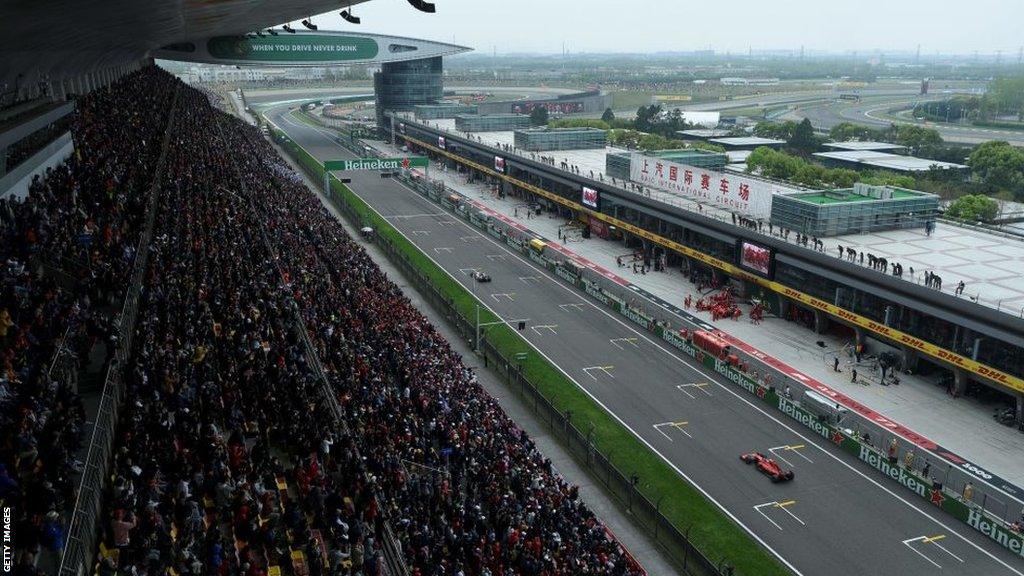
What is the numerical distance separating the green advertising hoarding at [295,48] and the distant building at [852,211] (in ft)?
254

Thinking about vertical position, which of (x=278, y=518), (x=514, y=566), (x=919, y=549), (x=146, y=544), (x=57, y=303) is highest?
(x=57, y=303)

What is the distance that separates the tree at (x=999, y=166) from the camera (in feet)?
253

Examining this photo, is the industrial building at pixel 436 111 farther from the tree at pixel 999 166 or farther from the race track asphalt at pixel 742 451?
the race track asphalt at pixel 742 451

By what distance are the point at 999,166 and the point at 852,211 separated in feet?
135

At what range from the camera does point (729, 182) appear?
→ 55562mm

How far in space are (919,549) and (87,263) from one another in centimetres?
2579

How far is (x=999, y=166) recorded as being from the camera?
79.0 metres

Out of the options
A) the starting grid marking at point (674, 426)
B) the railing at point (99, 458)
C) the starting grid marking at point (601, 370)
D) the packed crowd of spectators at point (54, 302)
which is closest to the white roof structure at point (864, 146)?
the starting grid marking at point (601, 370)

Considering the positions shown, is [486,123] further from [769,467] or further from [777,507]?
[777,507]

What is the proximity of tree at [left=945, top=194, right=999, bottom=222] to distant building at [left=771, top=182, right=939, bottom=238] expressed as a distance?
10.3 meters

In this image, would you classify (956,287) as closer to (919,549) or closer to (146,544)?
(919,549)

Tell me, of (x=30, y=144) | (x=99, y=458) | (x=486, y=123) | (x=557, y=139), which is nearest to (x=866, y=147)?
(x=557, y=139)

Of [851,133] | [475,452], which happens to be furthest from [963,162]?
[475,452]

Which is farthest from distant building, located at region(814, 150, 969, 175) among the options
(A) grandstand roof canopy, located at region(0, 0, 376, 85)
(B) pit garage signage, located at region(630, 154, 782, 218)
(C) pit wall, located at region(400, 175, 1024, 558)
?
(A) grandstand roof canopy, located at region(0, 0, 376, 85)
